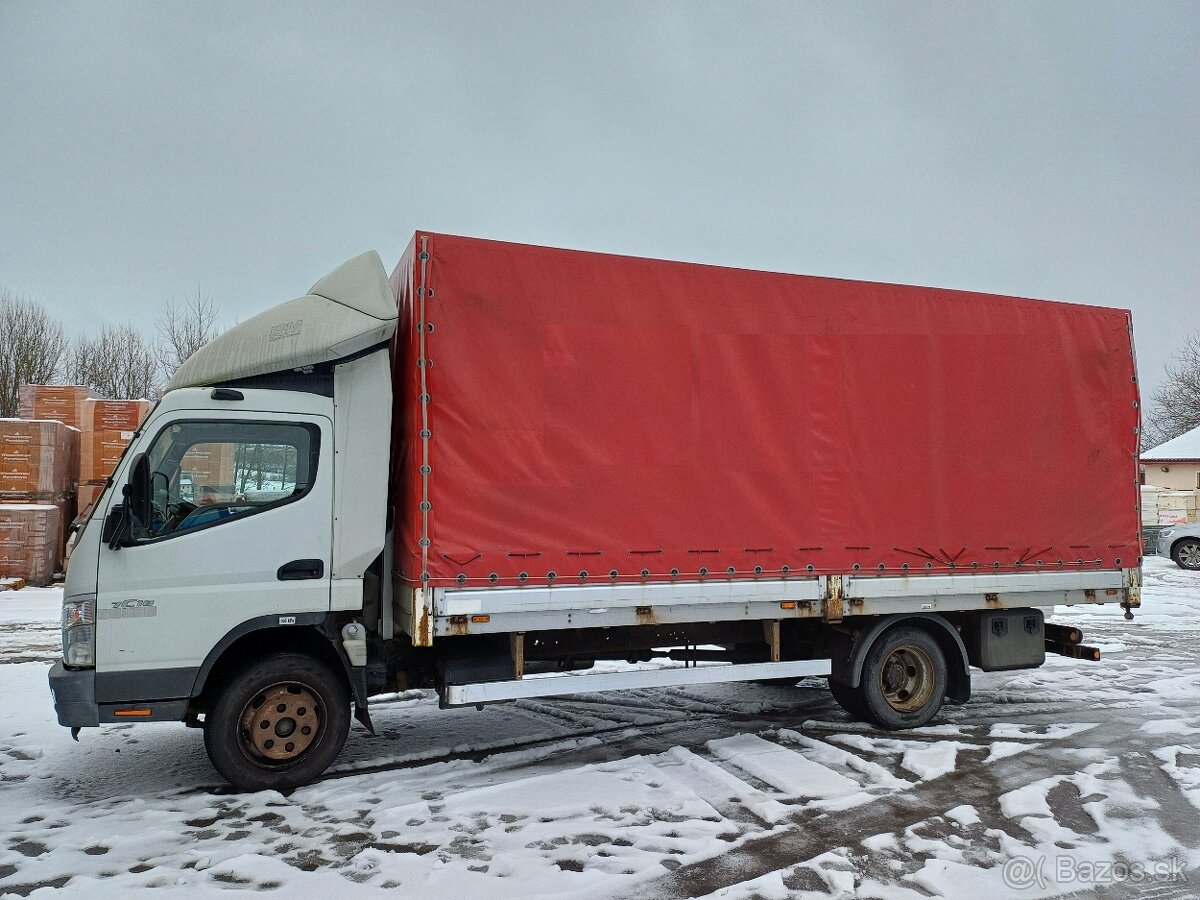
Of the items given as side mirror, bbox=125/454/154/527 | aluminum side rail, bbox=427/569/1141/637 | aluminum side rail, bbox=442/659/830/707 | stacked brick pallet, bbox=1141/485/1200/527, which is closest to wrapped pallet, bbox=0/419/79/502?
side mirror, bbox=125/454/154/527

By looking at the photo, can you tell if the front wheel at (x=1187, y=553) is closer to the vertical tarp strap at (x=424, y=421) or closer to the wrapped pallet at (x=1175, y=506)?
the wrapped pallet at (x=1175, y=506)

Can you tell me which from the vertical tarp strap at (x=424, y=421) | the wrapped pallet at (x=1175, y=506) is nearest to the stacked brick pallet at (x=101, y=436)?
the vertical tarp strap at (x=424, y=421)

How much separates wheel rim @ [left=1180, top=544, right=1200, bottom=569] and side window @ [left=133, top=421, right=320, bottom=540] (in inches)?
994

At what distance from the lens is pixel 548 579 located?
5699 millimetres

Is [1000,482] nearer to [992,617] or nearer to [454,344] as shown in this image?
[992,617]

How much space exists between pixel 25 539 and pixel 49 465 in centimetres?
144

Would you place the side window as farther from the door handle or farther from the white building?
the white building

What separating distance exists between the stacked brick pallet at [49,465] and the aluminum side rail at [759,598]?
12735 millimetres

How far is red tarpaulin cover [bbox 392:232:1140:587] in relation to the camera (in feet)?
18.5

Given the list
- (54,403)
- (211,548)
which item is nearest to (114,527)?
(211,548)

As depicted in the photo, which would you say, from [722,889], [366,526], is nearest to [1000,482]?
[722,889]

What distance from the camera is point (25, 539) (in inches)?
625

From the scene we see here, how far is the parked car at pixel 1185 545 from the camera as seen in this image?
23.0m

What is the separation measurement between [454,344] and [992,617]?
5183mm
